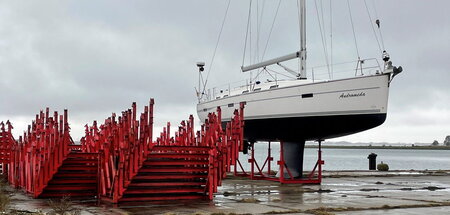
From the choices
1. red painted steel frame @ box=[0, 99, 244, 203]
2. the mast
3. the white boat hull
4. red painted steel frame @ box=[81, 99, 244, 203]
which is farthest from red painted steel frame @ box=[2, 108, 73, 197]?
the mast

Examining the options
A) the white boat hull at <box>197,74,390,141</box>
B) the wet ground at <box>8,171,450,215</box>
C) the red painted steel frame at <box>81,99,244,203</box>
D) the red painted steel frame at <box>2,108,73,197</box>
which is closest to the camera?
the wet ground at <box>8,171,450,215</box>

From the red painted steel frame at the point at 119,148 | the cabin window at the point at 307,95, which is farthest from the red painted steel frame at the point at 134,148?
the cabin window at the point at 307,95

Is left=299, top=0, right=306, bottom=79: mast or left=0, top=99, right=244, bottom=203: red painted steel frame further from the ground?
left=299, top=0, right=306, bottom=79: mast

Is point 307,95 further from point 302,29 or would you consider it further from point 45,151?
point 45,151

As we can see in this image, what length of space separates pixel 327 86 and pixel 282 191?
4.16 metres

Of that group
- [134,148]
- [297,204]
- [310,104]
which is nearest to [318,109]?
[310,104]

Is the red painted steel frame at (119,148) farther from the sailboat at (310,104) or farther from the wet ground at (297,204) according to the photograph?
the sailboat at (310,104)

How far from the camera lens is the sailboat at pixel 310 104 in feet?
62.6

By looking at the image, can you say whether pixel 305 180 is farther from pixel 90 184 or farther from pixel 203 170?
pixel 90 184

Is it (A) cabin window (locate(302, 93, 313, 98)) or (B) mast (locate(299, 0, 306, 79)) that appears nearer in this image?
(A) cabin window (locate(302, 93, 313, 98))

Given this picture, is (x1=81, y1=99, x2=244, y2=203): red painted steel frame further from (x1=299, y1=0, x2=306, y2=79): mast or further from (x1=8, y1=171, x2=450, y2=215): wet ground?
(x1=299, y1=0, x2=306, y2=79): mast

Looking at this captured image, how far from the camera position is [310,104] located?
2012 cm

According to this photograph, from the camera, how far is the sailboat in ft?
62.6

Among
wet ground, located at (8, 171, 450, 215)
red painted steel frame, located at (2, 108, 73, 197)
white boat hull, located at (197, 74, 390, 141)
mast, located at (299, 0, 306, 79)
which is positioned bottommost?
wet ground, located at (8, 171, 450, 215)
